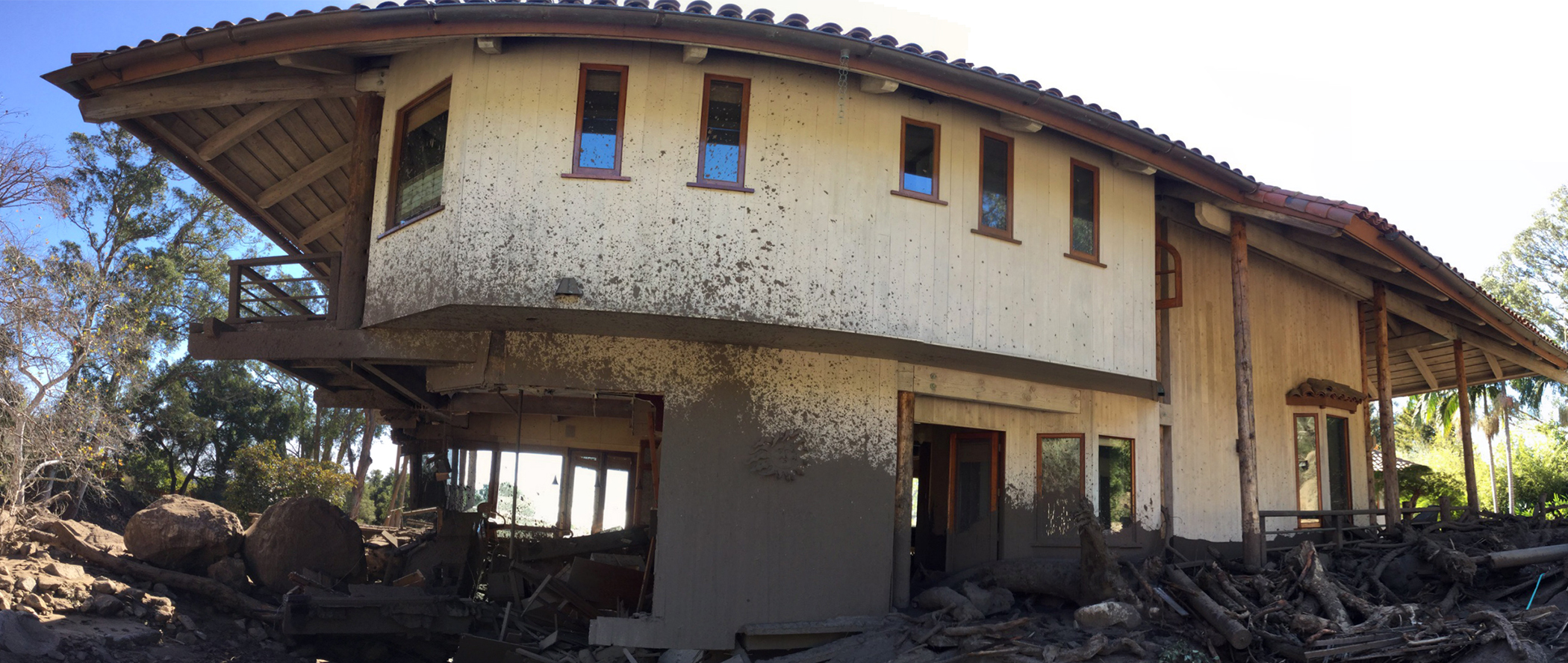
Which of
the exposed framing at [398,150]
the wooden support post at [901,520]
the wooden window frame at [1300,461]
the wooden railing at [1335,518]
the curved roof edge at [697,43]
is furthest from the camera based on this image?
the wooden window frame at [1300,461]

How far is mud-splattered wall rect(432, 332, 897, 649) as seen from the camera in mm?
11062

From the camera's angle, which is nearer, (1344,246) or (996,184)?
(996,184)

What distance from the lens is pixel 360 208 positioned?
12625mm

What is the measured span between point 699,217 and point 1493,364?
1813 cm

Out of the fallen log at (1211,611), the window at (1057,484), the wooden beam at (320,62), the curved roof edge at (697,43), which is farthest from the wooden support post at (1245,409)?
the wooden beam at (320,62)

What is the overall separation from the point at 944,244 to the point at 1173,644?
4.59m

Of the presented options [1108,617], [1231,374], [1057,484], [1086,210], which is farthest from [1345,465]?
[1108,617]

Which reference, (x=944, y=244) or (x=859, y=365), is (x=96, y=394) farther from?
(x=944, y=244)

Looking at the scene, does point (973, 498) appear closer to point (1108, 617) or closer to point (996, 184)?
point (1108, 617)

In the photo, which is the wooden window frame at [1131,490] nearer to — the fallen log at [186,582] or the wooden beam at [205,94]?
the wooden beam at [205,94]

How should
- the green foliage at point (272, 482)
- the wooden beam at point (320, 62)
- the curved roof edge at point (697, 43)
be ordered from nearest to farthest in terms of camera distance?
the curved roof edge at point (697, 43)
the wooden beam at point (320, 62)
the green foliage at point (272, 482)

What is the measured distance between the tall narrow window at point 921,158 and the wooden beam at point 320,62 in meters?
6.61

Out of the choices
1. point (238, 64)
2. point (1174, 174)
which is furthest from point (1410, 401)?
point (238, 64)

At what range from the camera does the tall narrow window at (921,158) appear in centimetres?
1118
